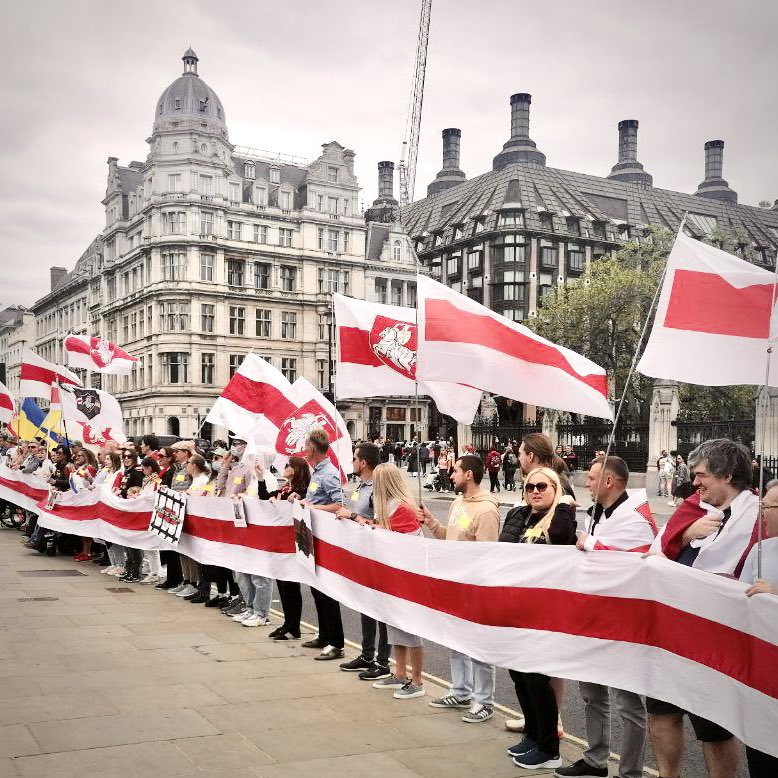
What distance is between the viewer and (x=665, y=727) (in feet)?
16.4

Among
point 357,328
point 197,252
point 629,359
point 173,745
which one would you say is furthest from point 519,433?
point 173,745

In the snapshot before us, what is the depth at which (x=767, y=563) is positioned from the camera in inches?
174

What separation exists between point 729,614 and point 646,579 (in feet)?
2.18

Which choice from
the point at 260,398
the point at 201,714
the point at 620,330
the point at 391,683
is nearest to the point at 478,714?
the point at 391,683

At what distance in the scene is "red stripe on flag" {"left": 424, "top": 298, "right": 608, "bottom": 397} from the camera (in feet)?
23.5

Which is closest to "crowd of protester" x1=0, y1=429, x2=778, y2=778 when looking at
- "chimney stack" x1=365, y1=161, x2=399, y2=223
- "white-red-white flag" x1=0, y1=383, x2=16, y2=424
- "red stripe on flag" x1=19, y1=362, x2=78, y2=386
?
"red stripe on flag" x1=19, y1=362, x2=78, y2=386

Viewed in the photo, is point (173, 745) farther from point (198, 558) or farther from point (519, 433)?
point (519, 433)

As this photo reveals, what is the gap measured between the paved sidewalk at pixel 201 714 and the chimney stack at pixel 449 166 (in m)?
101

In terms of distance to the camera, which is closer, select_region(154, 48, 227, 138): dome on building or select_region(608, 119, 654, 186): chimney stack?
select_region(154, 48, 227, 138): dome on building

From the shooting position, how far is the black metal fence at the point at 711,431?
1193 inches

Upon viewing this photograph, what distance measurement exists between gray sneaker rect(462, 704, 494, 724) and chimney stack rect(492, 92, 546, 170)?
101718 mm

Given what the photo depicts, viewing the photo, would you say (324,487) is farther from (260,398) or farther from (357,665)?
(260,398)

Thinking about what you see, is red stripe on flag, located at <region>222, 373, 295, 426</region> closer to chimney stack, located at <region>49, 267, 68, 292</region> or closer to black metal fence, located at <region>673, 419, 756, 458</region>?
black metal fence, located at <region>673, 419, 756, 458</region>

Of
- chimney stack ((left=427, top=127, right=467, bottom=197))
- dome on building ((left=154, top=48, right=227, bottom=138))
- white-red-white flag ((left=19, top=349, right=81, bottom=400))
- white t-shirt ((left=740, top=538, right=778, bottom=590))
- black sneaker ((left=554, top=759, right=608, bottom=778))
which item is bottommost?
black sneaker ((left=554, top=759, right=608, bottom=778))
